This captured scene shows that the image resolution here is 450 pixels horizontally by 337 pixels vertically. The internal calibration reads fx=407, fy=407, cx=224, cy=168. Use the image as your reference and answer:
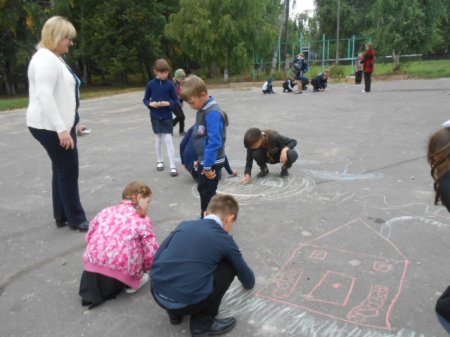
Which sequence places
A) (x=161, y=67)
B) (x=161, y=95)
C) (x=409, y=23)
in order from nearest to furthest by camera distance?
(x=161, y=67), (x=161, y=95), (x=409, y=23)

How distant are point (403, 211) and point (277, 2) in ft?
100

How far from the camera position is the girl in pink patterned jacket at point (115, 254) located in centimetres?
271

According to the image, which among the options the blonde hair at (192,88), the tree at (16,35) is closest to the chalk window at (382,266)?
the blonde hair at (192,88)

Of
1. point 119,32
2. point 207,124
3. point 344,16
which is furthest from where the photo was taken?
point 344,16

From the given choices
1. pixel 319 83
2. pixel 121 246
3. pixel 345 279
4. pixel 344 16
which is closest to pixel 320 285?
pixel 345 279

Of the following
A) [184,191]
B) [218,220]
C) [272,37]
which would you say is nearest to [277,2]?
[272,37]

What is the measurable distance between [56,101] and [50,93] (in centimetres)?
15

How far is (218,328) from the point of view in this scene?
7.86 feet

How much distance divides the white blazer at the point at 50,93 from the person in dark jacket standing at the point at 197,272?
165 centimetres

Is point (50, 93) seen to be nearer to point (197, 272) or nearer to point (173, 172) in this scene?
point (197, 272)

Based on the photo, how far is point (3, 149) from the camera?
8.09 meters

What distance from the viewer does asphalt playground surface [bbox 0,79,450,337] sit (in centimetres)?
253

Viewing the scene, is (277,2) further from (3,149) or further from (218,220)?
(218,220)

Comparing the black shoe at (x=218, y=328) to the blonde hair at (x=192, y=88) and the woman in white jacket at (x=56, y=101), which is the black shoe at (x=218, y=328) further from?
the woman in white jacket at (x=56, y=101)
